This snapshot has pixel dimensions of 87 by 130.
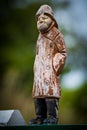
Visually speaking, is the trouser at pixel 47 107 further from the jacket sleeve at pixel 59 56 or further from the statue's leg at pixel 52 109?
the jacket sleeve at pixel 59 56

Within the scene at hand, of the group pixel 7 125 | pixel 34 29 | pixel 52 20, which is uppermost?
pixel 34 29

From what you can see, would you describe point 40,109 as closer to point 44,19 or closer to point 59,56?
point 59,56

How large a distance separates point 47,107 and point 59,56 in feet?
0.98

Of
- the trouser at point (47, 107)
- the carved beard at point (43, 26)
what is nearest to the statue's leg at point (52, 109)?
the trouser at point (47, 107)

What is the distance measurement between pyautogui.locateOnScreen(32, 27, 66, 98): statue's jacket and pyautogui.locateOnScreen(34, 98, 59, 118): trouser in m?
0.03

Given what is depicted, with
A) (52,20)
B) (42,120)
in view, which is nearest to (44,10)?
(52,20)

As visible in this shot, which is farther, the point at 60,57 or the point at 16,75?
the point at 16,75

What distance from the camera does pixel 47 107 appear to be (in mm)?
4004

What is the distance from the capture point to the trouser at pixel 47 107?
13.1ft

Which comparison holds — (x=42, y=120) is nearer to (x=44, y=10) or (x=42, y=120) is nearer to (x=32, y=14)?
(x=44, y=10)

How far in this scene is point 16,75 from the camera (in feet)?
23.7

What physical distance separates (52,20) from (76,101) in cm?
321

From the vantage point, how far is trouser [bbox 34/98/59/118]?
3.99 meters

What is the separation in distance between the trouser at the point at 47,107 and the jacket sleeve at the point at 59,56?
0.55 feet
